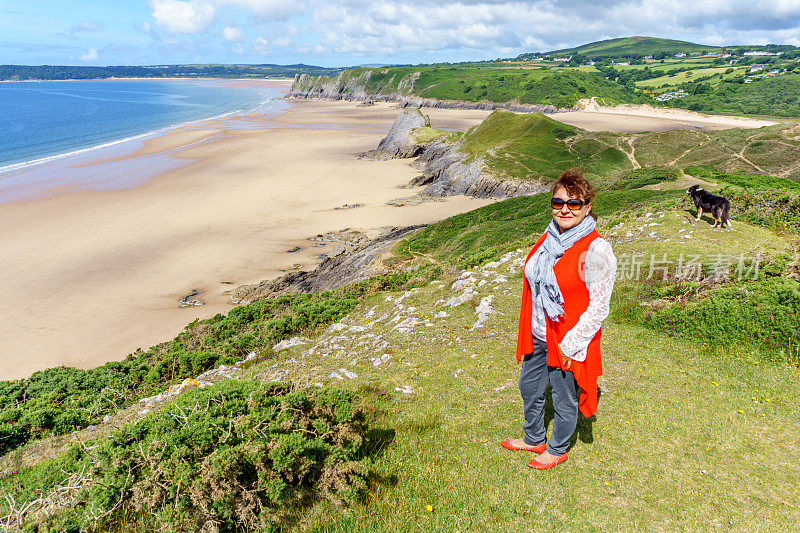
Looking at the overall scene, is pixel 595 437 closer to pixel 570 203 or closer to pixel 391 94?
pixel 570 203

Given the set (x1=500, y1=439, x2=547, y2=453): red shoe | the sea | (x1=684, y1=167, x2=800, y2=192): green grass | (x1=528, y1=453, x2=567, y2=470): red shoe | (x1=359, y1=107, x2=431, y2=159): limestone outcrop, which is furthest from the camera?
(x1=359, y1=107, x2=431, y2=159): limestone outcrop

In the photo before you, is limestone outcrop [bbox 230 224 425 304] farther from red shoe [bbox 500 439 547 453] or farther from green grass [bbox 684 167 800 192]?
green grass [bbox 684 167 800 192]

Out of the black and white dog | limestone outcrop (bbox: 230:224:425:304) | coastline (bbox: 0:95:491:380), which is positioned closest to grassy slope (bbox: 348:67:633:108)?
coastline (bbox: 0:95:491:380)

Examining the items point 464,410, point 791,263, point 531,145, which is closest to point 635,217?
point 791,263

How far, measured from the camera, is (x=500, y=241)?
2309 cm

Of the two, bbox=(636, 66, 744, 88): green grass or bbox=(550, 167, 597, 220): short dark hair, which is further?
bbox=(636, 66, 744, 88): green grass

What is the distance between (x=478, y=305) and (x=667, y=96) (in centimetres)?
16676

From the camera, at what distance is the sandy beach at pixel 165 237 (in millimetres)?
22531

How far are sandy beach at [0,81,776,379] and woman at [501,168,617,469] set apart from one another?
21.7 m

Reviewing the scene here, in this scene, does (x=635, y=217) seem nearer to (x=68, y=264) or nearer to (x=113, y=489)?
(x=113, y=489)

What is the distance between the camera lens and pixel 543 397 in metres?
5.39

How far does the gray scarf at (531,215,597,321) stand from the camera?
456cm

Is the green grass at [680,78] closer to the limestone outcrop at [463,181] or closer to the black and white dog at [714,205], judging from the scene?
the limestone outcrop at [463,181]

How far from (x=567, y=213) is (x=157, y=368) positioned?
14.1 metres
